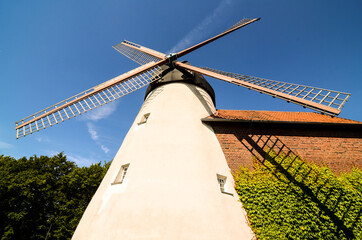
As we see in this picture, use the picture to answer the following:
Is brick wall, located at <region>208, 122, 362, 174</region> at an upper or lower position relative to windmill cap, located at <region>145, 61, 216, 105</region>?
lower

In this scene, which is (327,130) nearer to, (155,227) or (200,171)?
(200,171)

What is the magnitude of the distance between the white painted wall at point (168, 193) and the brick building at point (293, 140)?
784mm

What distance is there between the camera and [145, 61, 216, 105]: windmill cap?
33.5ft

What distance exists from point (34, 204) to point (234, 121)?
24412 millimetres

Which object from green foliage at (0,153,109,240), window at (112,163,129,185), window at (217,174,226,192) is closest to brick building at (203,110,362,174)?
window at (217,174,226,192)

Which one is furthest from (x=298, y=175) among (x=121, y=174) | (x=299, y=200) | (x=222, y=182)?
(x=121, y=174)

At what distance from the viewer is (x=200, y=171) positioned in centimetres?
607

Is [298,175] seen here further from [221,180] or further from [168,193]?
[168,193]

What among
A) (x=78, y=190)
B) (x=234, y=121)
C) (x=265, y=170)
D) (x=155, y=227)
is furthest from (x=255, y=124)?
(x=78, y=190)

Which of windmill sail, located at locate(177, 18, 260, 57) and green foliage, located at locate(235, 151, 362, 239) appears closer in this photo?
green foliage, located at locate(235, 151, 362, 239)

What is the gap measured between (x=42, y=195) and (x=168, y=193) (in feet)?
73.3

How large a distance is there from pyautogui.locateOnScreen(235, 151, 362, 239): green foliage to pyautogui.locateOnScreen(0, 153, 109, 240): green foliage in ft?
70.9

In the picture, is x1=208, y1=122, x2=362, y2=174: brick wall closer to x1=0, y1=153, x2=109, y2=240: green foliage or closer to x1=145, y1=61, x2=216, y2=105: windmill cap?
x1=145, y1=61, x2=216, y2=105: windmill cap

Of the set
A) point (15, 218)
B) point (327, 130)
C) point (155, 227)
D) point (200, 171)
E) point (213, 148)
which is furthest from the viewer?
point (15, 218)
